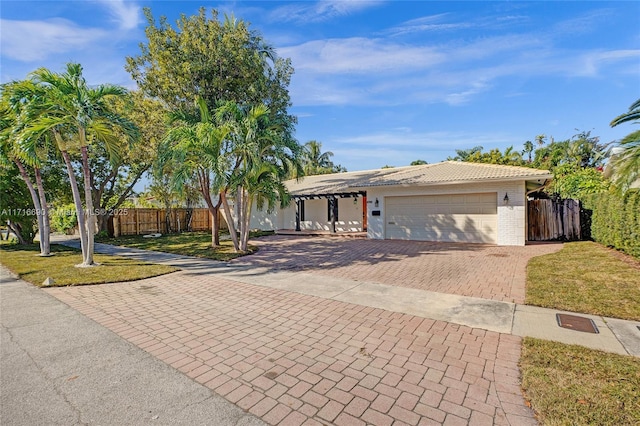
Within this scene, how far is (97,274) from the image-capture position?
26.1 feet

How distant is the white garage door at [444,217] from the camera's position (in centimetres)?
1303

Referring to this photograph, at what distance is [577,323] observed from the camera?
4395mm

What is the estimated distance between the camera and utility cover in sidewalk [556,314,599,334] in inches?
164

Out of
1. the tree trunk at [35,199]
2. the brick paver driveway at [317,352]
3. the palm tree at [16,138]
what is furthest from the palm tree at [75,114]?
the brick paver driveway at [317,352]

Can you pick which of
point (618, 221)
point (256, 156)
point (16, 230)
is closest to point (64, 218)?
point (16, 230)

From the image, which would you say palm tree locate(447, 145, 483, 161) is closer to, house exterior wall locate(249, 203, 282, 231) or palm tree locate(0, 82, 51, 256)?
house exterior wall locate(249, 203, 282, 231)

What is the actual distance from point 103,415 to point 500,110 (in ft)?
62.1

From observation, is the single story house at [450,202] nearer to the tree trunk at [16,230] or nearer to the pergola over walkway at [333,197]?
the pergola over walkway at [333,197]

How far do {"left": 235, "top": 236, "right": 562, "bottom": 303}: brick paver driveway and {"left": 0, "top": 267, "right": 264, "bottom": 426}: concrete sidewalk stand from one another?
4848 mm

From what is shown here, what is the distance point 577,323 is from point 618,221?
6.99 metres

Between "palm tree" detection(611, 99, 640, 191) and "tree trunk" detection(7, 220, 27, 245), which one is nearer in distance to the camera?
"palm tree" detection(611, 99, 640, 191)

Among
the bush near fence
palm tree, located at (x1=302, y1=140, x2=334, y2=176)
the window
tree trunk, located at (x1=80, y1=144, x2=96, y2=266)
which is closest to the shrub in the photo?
tree trunk, located at (x1=80, y1=144, x2=96, y2=266)

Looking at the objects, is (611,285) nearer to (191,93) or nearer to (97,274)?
(97,274)

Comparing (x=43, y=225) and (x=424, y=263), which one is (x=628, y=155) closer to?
(x=424, y=263)
